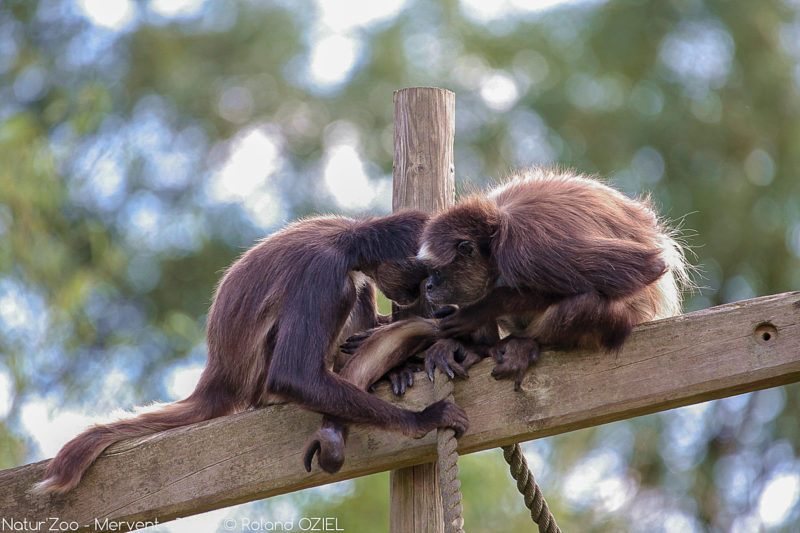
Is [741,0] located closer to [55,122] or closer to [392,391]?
[55,122]

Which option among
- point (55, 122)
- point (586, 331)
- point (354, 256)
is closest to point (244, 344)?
point (354, 256)

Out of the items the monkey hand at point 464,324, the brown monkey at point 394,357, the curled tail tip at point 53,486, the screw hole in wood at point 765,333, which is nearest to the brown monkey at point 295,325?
the curled tail tip at point 53,486

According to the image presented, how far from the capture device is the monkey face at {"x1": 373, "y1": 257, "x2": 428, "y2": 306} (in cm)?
434

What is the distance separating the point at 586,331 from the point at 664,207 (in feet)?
31.2

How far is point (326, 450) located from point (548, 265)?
1.10 meters

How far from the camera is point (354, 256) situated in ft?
14.0

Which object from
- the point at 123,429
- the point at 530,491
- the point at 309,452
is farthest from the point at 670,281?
the point at 123,429

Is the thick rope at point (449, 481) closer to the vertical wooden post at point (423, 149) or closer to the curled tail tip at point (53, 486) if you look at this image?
the vertical wooden post at point (423, 149)

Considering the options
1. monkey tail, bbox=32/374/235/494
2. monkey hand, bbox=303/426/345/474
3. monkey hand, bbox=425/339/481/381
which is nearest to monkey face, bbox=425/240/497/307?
monkey hand, bbox=425/339/481/381

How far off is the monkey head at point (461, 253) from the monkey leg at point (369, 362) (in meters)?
0.18

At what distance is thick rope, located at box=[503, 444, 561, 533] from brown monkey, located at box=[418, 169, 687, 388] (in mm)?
555

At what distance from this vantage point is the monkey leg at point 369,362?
12.1 ft

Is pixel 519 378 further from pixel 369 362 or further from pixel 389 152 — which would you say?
pixel 389 152

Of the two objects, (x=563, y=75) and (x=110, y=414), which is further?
(x=563, y=75)
